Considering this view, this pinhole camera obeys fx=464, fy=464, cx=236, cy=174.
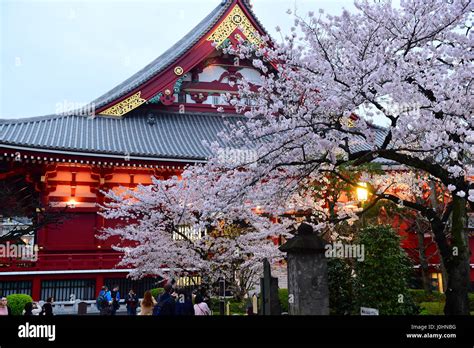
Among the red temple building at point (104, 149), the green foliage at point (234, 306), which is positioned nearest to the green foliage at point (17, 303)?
the red temple building at point (104, 149)

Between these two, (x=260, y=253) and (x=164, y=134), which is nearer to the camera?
(x=260, y=253)

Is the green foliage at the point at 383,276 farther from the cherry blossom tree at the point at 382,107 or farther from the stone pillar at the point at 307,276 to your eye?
the stone pillar at the point at 307,276

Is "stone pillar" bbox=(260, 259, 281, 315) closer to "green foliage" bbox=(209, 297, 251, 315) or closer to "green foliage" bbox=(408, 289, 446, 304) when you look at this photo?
"green foliage" bbox=(209, 297, 251, 315)

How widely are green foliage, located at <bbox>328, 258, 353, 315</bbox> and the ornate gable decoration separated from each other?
51.7 feet

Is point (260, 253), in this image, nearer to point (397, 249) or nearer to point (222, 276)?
point (222, 276)

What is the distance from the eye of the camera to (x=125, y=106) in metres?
24.5

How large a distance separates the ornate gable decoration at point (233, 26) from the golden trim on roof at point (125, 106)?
5.13 metres

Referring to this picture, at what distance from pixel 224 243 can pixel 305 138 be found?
565cm

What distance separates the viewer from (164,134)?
78.7ft

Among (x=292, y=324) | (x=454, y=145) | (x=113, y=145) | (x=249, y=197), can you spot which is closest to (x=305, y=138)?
(x=249, y=197)

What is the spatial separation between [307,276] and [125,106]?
729 inches

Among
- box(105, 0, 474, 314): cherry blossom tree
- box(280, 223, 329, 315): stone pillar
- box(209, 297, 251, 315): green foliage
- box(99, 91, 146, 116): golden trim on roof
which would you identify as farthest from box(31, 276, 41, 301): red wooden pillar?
box(280, 223, 329, 315): stone pillar

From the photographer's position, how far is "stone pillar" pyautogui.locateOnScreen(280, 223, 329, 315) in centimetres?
827

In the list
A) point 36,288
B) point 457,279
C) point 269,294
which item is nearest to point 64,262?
point 36,288
